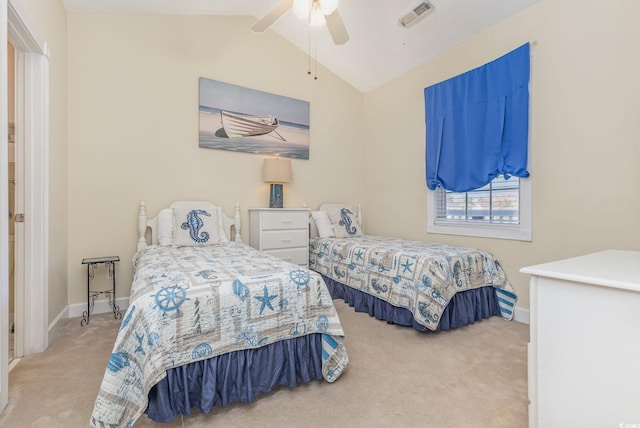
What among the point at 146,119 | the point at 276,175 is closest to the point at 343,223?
the point at 276,175

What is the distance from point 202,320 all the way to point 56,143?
214 cm

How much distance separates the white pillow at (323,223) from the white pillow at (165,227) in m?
1.63

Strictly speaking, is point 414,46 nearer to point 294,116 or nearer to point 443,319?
point 294,116

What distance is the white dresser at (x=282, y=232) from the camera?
11.1ft

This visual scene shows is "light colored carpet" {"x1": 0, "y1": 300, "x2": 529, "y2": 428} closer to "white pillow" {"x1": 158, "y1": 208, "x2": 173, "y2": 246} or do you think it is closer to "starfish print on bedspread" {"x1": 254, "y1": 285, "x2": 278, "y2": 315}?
"starfish print on bedspread" {"x1": 254, "y1": 285, "x2": 278, "y2": 315}

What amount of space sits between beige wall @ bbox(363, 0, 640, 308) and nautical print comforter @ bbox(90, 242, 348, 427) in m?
2.03

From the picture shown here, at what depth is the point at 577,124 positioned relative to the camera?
240 centimetres

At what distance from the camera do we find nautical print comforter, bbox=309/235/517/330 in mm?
2412

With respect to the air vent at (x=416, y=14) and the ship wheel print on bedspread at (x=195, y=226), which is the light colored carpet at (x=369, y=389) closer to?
the ship wheel print on bedspread at (x=195, y=226)

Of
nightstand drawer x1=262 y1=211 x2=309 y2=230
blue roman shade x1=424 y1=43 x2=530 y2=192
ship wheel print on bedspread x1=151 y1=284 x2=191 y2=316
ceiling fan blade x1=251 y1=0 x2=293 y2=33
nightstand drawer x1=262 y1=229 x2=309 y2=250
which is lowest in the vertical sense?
ship wheel print on bedspread x1=151 y1=284 x2=191 y2=316

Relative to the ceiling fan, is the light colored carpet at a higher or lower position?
lower

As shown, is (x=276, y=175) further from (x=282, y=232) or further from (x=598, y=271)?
(x=598, y=271)

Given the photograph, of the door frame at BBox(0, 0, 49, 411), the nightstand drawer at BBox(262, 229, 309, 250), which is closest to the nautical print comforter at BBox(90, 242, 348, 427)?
the door frame at BBox(0, 0, 49, 411)

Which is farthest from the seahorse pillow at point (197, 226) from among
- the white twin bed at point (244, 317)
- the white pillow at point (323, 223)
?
the white pillow at point (323, 223)
